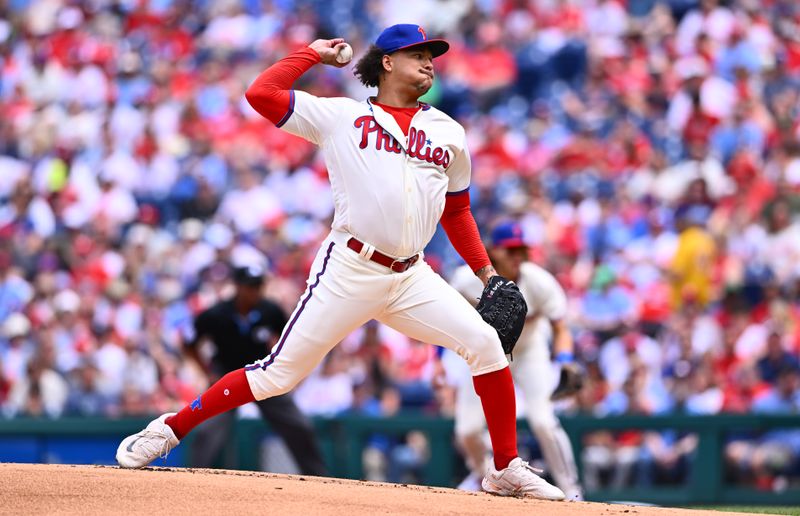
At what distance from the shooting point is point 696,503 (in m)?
9.36

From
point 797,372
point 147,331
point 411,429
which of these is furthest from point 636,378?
point 147,331

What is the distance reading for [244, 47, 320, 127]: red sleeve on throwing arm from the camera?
5.54 metres

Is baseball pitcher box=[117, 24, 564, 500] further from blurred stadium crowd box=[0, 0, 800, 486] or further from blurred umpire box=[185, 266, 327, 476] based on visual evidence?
blurred stadium crowd box=[0, 0, 800, 486]

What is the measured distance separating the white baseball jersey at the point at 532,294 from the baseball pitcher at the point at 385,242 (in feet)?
6.26

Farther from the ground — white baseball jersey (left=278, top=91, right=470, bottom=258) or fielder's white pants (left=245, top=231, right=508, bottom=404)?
white baseball jersey (left=278, top=91, right=470, bottom=258)

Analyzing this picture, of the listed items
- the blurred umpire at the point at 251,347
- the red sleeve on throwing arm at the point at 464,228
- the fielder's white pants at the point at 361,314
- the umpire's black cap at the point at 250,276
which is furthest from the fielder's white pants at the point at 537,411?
the fielder's white pants at the point at 361,314

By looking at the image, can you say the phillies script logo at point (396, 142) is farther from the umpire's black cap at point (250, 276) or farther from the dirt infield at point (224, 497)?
the umpire's black cap at point (250, 276)

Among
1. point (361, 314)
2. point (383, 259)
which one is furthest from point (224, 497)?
point (383, 259)

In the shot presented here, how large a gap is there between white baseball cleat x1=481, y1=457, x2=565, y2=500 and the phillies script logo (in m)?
1.29

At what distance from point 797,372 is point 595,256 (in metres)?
2.39

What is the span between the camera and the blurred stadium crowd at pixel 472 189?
35.8 feet

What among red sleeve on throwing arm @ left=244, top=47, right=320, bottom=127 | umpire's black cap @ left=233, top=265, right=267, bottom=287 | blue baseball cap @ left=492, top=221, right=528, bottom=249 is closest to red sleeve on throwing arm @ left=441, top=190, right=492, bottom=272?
red sleeve on throwing arm @ left=244, top=47, right=320, bottom=127

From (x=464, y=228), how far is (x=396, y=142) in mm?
554

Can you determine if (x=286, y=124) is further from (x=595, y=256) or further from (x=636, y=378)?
(x=595, y=256)
